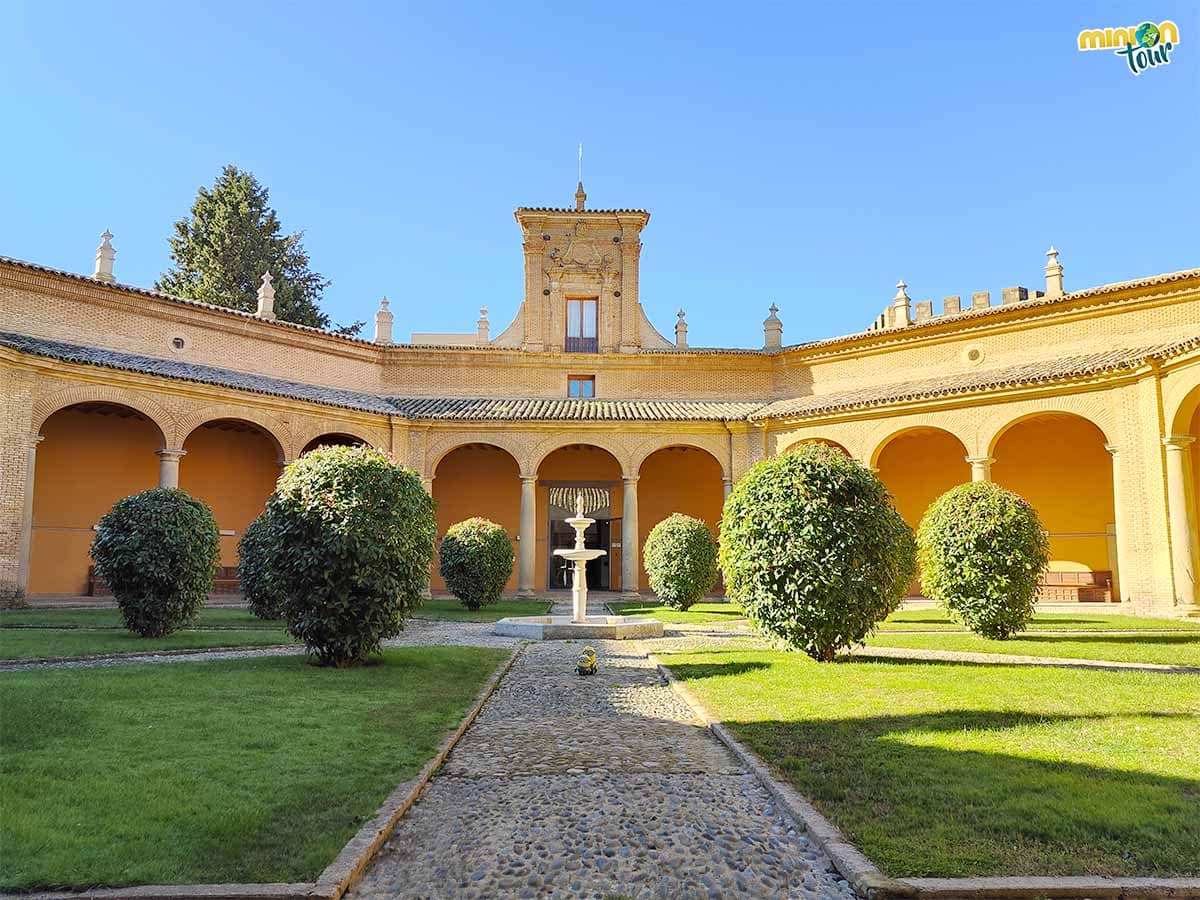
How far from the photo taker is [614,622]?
13617 mm

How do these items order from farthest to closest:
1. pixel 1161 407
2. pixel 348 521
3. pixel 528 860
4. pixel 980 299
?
1. pixel 980 299
2. pixel 1161 407
3. pixel 348 521
4. pixel 528 860

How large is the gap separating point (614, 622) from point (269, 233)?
32.0 meters

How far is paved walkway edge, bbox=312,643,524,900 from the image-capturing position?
3.23 metres

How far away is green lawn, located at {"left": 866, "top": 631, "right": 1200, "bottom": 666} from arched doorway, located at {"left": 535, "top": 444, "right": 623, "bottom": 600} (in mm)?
13952

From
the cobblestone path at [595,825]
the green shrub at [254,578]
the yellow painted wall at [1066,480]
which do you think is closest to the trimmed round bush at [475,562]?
the green shrub at [254,578]

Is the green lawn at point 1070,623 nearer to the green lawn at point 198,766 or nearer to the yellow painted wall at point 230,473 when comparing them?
the green lawn at point 198,766

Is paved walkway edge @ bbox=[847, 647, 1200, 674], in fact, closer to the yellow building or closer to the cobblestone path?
the cobblestone path

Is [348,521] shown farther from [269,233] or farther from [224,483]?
[269,233]

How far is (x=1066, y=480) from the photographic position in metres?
22.2

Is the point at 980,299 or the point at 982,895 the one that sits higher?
the point at 980,299

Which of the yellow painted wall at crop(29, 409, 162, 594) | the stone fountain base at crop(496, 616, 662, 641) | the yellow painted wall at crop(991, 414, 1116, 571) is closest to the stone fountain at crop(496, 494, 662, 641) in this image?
the stone fountain base at crop(496, 616, 662, 641)

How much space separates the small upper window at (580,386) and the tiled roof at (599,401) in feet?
1.87

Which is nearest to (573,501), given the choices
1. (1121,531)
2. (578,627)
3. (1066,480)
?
(578,627)

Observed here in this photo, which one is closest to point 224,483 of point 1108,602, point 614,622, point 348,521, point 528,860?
point 614,622
